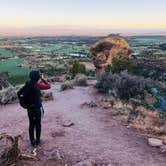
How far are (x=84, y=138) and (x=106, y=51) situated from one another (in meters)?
22.4

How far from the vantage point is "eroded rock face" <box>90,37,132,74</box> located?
32344mm

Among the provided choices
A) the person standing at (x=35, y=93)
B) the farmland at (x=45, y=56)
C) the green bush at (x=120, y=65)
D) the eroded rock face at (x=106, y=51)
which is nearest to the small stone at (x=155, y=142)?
the person standing at (x=35, y=93)

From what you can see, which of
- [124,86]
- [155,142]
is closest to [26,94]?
[155,142]

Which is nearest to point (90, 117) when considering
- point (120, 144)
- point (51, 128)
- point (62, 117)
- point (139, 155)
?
point (62, 117)

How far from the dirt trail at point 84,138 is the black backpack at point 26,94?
110 centimetres

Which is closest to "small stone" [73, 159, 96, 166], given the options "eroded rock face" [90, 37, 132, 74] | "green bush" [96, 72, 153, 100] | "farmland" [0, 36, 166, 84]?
"green bush" [96, 72, 153, 100]

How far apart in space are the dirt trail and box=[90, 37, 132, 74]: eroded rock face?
16.9 metres

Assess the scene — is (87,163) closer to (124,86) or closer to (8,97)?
A: (8,97)

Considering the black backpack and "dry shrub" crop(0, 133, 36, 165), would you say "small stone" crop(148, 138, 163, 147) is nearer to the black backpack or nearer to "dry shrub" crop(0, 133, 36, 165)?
"dry shrub" crop(0, 133, 36, 165)

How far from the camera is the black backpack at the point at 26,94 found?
8.95 metres

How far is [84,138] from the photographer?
412 inches

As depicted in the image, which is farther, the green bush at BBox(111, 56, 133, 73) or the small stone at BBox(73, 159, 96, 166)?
the green bush at BBox(111, 56, 133, 73)

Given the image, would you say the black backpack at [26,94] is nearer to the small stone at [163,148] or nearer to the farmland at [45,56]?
the small stone at [163,148]

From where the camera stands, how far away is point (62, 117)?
13570mm
